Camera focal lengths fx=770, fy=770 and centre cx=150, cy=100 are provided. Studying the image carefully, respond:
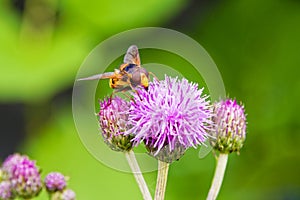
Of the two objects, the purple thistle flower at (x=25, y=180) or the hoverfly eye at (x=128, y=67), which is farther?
the purple thistle flower at (x=25, y=180)

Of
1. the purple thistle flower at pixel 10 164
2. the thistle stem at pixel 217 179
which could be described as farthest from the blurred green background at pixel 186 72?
the thistle stem at pixel 217 179

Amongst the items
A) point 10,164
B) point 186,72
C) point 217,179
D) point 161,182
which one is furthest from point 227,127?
point 186,72

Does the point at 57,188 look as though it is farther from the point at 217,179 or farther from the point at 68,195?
the point at 217,179

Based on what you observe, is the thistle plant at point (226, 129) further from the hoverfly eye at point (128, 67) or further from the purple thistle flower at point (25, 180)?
the purple thistle flower at point (25, 180)

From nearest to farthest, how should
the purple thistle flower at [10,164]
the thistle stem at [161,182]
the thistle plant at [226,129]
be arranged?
the thistle stem at [161,182]
the thistle plant at [226,129]
the purple thistle flower at [10,164]

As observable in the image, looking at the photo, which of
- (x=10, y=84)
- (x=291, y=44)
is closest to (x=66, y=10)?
(x=10, y=84)

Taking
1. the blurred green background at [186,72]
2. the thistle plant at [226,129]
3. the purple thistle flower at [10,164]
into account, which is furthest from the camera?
the blurred green background at [186,72]

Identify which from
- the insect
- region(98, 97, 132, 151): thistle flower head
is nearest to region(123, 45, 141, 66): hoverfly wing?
the insect

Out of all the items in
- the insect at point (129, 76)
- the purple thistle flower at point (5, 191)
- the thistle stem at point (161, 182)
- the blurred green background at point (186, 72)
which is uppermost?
the blurred green background at point (186, 72)
